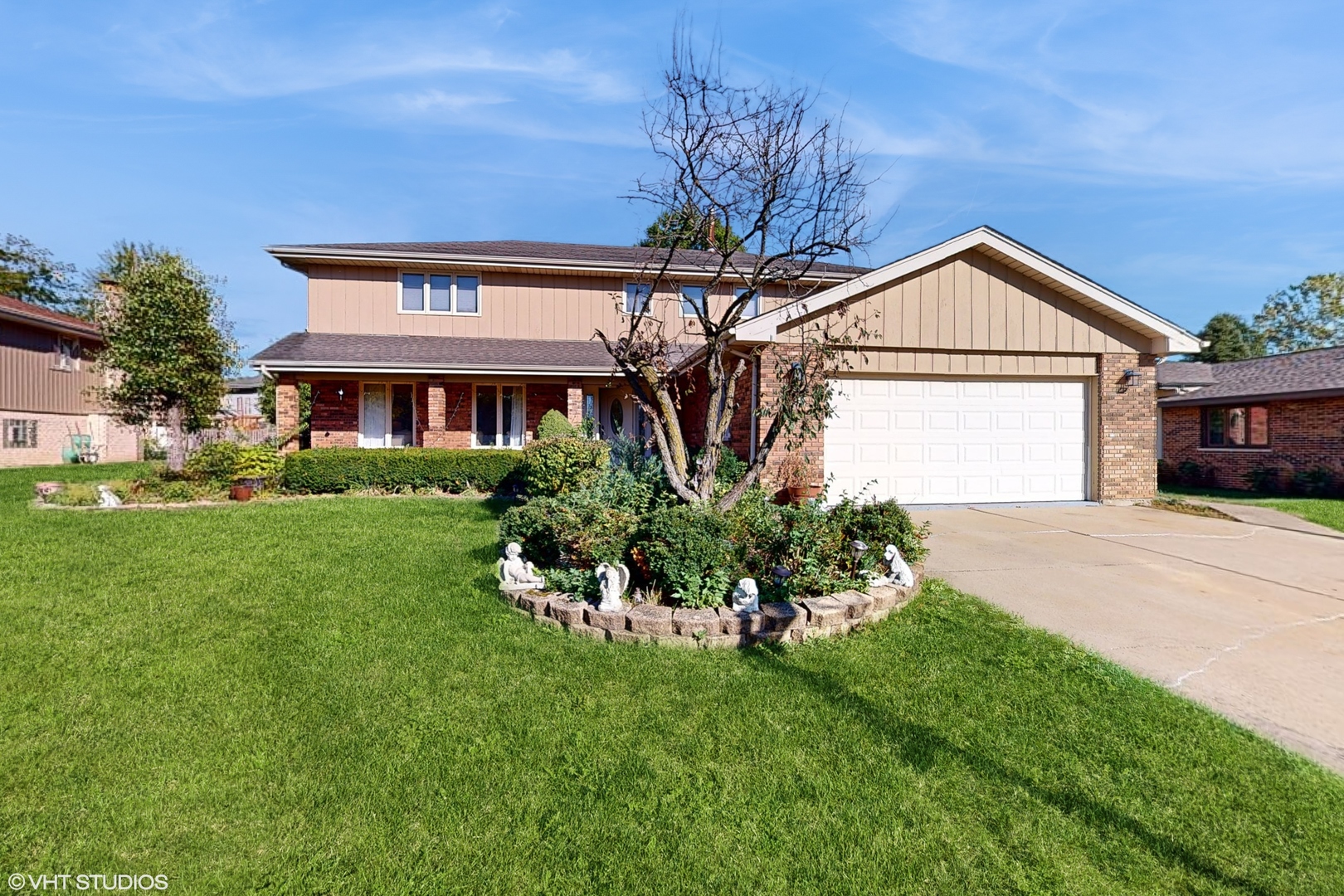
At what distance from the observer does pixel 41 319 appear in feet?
66.5

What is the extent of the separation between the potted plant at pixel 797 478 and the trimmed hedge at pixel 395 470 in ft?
17.2

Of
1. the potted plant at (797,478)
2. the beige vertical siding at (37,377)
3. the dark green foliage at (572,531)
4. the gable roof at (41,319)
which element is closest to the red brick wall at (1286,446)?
the potted plant at (797,478)

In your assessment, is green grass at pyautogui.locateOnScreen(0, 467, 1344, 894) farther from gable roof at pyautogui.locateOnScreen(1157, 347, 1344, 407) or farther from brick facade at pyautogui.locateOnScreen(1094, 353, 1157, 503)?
gable roof at pyautogui.locateOnScreen(1157, 347, 1344, 407)

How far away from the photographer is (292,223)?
16.2 metres

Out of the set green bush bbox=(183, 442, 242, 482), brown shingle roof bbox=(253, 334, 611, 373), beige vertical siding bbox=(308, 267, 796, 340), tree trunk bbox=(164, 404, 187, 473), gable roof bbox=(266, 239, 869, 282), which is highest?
gable roof bbox=(266, 239, 869, 282)

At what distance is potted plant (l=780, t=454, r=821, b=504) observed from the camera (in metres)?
9.66

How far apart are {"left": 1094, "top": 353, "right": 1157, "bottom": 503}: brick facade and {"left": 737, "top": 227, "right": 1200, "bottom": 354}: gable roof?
0.56 m

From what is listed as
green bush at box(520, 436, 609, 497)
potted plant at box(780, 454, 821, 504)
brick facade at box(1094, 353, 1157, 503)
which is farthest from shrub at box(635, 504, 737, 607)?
brick facade at box(1094, 353, 1157, 503)

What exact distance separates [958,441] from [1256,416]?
Result: 11.8m

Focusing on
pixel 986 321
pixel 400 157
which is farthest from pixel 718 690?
pixel 400 157

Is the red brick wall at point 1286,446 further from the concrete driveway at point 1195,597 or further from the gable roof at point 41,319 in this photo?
the gable roof at point 41,319

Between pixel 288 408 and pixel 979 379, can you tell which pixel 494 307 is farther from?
pixel 979 379

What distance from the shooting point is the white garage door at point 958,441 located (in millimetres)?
10234

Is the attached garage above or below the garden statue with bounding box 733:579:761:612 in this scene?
above
